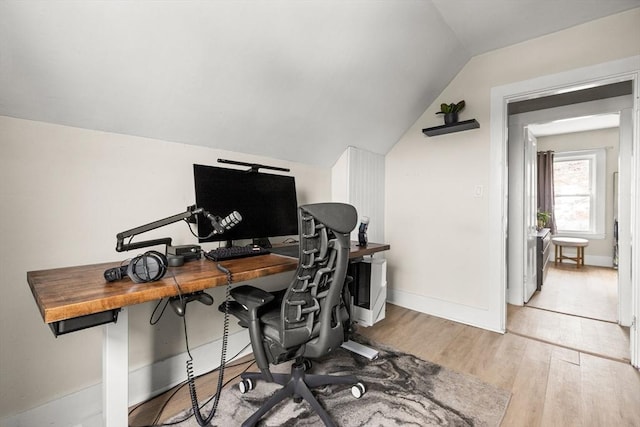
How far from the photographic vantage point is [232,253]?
63.6 inches

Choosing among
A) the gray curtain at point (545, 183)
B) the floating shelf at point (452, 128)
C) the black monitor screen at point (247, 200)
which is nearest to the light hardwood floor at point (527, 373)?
the black monitor screen at point (247, 200)

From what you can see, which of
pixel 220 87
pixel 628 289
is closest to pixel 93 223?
pixel 220 87

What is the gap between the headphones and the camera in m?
1.07

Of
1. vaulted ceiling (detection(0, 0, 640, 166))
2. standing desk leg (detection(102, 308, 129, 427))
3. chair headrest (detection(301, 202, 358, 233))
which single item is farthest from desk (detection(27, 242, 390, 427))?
vaulted ceiling (detection(0, 0, 640, 166))

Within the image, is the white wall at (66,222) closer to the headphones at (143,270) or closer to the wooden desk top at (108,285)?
the wooden desk top at (108,285)

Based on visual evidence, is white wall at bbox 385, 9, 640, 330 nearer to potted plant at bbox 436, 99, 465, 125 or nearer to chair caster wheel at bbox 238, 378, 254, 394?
potted plant at bbox 436, 99, 465, 125

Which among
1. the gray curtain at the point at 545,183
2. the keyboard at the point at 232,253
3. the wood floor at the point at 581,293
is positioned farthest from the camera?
the gray curtain at the point at 545,183

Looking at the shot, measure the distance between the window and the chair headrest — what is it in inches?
254

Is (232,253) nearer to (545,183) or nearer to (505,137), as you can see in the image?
(505,137)

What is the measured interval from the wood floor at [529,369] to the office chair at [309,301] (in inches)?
27.6

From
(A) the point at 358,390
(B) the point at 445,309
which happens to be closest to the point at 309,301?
(A) the point at 358,390

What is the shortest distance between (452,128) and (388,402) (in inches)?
92.2

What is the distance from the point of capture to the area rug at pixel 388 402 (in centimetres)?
143

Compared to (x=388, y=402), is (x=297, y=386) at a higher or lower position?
higher
